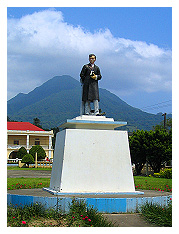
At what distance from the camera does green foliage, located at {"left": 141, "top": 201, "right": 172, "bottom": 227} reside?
19.6 feet

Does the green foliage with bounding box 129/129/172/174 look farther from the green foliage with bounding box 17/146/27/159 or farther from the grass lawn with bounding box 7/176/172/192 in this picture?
the green foliage with bounding box 17/146/27/159

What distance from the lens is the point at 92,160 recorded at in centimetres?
809

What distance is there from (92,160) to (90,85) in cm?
220

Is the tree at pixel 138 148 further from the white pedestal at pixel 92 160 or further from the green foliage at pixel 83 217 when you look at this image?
the green foliage at pixel 83 217

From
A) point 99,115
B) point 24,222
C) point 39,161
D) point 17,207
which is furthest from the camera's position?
point 39,161

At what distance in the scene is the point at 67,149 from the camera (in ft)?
26.3

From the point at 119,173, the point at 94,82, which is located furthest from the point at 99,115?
the point at 119,173

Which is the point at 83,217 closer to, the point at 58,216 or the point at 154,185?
the point at 58,216

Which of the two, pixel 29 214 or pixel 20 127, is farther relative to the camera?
pixel 20 127

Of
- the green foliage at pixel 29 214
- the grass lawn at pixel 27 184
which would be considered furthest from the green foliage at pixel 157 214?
the grass lawn at pixel 27 184

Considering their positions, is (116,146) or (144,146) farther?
(144,146)

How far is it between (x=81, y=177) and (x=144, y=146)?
18030mm

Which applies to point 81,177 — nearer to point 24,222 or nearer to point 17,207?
point 17,207

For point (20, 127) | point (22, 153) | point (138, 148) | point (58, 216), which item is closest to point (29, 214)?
point (58, 216)
